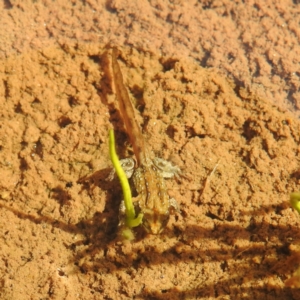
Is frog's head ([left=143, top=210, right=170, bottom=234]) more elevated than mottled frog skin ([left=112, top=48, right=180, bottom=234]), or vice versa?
mottled frog skin ([left=112, top=48, right=180, bottom=234])

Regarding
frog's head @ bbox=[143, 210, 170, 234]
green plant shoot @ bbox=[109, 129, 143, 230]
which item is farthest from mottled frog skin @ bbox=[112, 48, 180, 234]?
green plant shoot @ bbox=[109, 129, 143, 230]

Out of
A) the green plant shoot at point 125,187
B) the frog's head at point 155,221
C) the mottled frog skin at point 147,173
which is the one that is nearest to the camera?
the green plant shoot at point 125,187

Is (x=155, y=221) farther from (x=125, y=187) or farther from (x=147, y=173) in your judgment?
(x=125, y=187)

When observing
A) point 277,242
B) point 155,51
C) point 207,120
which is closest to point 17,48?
point 155,51

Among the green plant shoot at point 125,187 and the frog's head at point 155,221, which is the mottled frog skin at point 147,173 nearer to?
the frog's head at point 155,221

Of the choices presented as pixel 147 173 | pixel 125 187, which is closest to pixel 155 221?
pixel 147 173

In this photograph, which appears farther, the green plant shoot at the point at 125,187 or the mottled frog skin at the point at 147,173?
the mottled frog skin at the point at 147,173

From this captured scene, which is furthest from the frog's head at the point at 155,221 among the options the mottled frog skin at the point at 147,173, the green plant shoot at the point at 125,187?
the green plant shoot at the point at 125,187

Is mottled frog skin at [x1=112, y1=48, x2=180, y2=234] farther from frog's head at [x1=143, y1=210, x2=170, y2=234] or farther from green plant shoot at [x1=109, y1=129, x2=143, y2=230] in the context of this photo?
green plant shoot at [x1=109, y1=129, x2=143, y2=230]

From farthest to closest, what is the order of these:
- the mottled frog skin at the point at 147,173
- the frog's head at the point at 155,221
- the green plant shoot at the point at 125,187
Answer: the mottled frog skin at the point at 147,173 < the frog's head at the point at 155,221 < the green plant shoot at the point at 125,187

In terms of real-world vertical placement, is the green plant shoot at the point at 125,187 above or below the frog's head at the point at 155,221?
above

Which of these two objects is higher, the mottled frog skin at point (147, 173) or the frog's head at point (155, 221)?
the mottled frog skin at point (147, 173)
